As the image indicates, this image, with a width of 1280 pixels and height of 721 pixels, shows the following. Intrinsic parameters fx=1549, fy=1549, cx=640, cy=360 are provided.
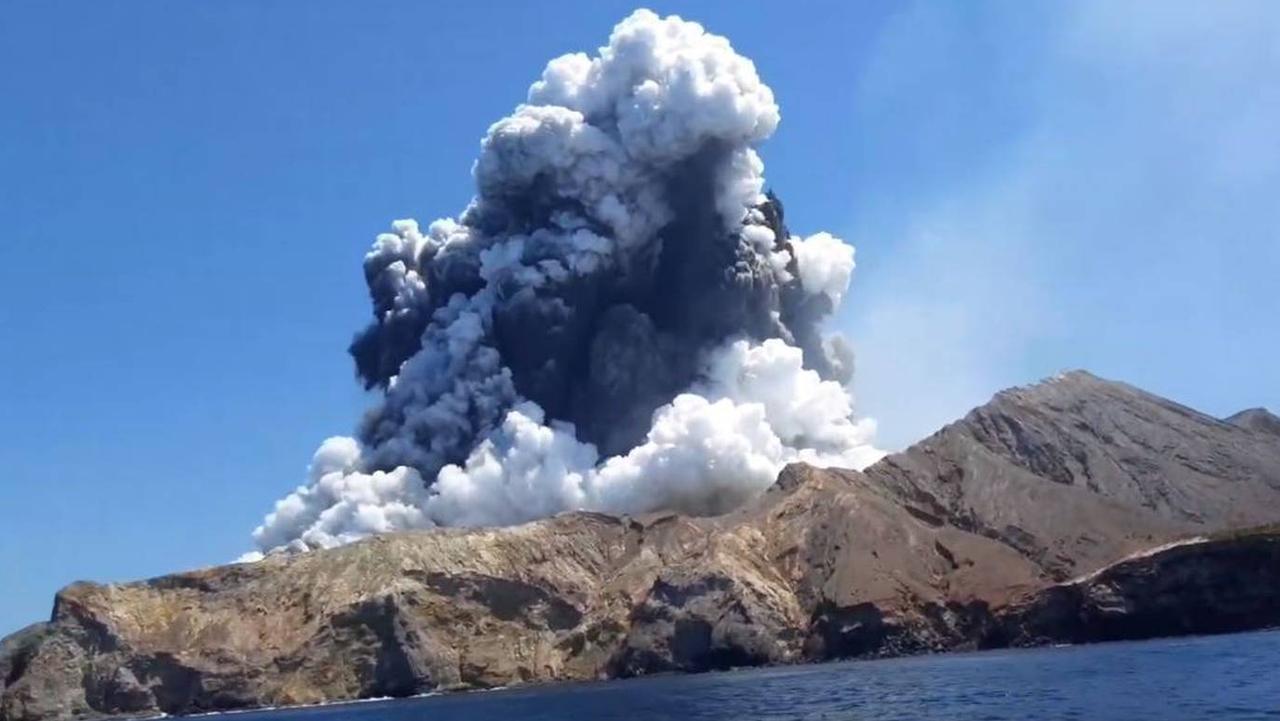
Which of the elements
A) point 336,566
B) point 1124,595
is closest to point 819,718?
point 1124,595

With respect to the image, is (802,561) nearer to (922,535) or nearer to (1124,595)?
(922,535)

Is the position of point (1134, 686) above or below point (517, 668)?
below

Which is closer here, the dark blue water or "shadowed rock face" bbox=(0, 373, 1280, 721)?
the dark blue water

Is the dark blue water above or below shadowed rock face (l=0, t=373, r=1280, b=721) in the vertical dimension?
below

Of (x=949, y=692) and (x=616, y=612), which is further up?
(x=616, y=612)

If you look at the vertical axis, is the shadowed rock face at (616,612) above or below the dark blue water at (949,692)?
above

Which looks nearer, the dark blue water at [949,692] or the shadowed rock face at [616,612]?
the dark blue water at [949,692]

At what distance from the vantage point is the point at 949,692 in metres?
106

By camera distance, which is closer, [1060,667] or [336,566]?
[1060,667]

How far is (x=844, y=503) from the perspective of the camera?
199 meters

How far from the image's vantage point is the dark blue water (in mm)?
85013

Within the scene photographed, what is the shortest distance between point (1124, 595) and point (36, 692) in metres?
128

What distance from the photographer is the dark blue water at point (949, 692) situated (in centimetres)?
8501

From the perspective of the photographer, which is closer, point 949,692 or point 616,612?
point 949,692
